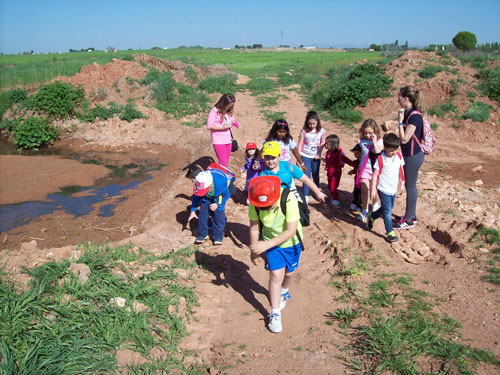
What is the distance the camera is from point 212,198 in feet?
17.2

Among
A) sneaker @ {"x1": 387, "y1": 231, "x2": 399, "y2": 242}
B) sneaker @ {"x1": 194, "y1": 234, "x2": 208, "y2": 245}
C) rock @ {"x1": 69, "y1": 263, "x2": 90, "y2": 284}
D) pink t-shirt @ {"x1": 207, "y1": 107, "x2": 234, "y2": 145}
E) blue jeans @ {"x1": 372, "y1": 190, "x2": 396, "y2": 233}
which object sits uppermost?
pink t-shirt @ {"x1": 207, "y1": 107, "x2": 234, "y2": 145}

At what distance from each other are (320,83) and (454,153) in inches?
400

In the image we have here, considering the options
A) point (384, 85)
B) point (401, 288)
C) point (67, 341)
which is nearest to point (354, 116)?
point (384, 85)

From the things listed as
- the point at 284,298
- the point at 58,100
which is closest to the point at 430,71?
the point at 284,298

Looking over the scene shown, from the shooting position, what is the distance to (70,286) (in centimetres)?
362

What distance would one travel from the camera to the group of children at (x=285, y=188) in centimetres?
335

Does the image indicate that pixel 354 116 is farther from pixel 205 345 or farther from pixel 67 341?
pixel 67 341

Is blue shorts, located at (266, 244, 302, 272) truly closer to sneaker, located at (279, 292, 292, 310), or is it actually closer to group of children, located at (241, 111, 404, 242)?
sneaker, located at (279, 292, 292, 310)

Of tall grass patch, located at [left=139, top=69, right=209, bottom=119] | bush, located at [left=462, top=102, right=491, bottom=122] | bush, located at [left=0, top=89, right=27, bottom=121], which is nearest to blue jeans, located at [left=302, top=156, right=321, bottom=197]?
bush, located at [left=462, top=102, right=491, bottom=122]

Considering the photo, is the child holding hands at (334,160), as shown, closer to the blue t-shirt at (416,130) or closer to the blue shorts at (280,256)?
the blue t-shirt at (416,130)

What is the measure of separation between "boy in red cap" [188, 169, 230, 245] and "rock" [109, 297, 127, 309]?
1.65 m

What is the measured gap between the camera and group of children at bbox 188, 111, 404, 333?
132 inches

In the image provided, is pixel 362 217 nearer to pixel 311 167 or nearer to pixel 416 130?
pixel 311 167

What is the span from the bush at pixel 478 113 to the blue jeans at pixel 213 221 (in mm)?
10256
